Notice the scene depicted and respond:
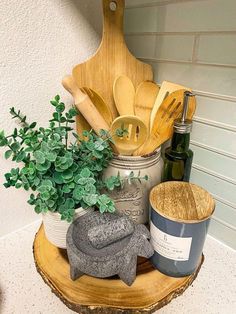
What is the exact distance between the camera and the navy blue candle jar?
1.10 ft

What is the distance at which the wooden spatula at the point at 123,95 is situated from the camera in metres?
0.46

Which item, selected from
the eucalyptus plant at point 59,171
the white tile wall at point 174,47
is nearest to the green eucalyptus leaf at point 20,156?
the eucalyptus plant at point 59,171

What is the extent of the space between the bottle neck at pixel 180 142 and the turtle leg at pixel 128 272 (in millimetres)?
187

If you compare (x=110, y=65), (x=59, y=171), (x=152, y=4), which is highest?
(x=152, y=4)

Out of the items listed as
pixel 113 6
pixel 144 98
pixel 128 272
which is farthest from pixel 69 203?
pixel 113 6

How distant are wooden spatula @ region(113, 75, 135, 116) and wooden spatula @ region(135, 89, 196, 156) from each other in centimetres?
7

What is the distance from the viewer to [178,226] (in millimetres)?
332

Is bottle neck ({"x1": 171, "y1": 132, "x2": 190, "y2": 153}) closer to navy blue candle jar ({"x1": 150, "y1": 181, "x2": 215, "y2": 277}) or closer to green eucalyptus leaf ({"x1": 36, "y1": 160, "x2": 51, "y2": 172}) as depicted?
navy blue candle jar ({"x1": 150, "y1": 181, "x2": 215, "y2": 277})

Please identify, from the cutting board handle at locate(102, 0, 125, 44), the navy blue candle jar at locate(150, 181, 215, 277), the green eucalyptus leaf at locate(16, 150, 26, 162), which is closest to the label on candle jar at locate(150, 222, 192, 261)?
the navy blue candle jar at locate(150, 181, 215, 277)

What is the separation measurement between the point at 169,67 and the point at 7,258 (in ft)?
1.51

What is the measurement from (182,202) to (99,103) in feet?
0.69

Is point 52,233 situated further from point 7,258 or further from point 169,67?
point 169,67

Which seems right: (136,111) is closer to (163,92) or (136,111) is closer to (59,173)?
(163,92)

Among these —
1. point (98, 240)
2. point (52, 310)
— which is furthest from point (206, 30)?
point (52, 310)
